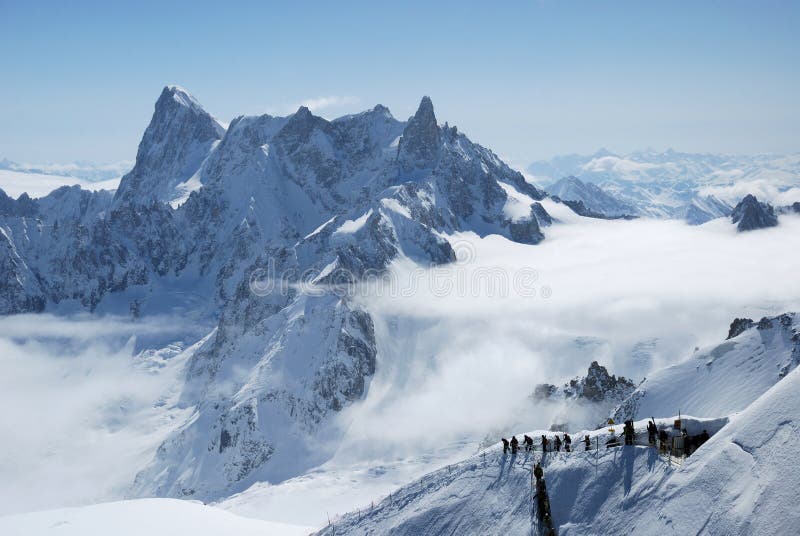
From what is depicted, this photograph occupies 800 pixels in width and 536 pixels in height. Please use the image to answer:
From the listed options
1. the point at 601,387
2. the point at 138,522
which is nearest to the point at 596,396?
the point at 601,387

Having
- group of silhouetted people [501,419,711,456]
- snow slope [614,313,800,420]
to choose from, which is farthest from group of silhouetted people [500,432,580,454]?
snow slope [614,313,800,420]

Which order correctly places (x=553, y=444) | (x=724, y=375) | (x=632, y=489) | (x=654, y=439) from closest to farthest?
(x=632, y=489)
(x=654, y=439)
(x=553, y=444)
(x=724, y=375)

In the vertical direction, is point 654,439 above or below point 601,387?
above

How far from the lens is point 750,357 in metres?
104

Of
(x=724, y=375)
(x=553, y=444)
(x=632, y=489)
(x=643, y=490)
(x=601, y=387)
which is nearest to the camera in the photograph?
(x=643, y=490)

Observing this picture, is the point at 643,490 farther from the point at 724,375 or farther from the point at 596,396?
the point at 596,396

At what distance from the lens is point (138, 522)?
6269 cm

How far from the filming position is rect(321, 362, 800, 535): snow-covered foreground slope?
36375 mm

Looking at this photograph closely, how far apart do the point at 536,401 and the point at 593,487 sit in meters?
149

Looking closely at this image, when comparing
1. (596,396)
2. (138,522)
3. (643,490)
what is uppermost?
(643,490)

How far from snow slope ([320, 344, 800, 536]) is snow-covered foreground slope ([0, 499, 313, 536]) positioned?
58.5 feet

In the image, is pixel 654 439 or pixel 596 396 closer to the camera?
pixel 654 439

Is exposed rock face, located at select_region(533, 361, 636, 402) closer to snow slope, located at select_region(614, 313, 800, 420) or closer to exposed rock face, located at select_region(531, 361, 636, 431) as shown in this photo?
exposed rock face, located at select_region(531, 361, 636, 431)

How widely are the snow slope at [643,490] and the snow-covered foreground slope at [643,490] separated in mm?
58
